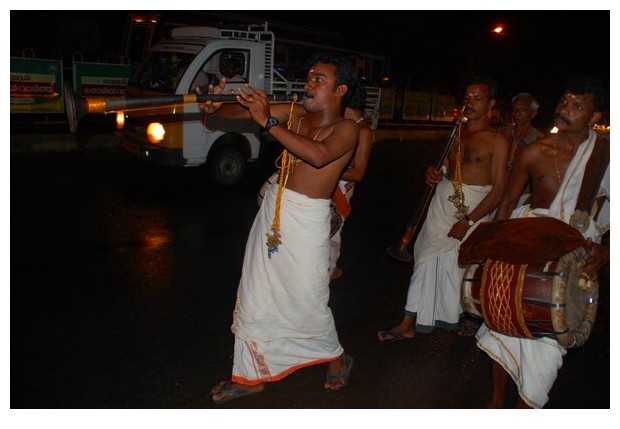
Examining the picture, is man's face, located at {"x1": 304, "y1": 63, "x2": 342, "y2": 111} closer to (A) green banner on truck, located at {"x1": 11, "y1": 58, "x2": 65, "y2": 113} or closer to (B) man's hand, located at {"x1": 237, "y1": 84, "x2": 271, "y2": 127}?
(B) man's hand, located at {"x1": 237, "y1": 84, "x2": 271, "y2": 127}

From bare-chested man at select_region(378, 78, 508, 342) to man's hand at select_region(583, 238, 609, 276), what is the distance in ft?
3.59

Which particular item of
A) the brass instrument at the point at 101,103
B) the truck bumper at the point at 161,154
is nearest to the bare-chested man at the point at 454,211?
the brass instrument at the point at 101,103

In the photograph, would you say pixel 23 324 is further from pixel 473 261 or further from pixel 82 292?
pixel 473 261

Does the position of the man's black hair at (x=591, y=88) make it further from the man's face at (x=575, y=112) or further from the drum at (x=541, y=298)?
the drum at (x=541, y=298)

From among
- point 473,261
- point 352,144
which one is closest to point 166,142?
point 352,144

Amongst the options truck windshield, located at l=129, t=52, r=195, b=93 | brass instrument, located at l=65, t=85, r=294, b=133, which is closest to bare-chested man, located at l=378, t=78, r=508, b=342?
brass instrument, located at l=65, t=85, r=294, b=133

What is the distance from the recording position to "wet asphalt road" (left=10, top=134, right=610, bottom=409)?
3.24m

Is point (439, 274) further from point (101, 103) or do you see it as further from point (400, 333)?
point (101, 103)

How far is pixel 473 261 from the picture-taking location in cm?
278

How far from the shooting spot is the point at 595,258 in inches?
108

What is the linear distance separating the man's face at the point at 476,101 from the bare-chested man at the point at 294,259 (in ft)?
3.89

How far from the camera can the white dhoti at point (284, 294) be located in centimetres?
299

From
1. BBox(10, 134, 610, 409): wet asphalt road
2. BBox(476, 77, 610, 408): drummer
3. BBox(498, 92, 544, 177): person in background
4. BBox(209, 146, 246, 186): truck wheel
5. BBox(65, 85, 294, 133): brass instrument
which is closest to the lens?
BBox(65, 85, 294, 133): brass instrument

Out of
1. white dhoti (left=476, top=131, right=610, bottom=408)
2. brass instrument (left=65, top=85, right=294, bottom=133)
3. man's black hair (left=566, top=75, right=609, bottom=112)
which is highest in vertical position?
man's black hair (left=566, top=75, right=609, bottom=112)
